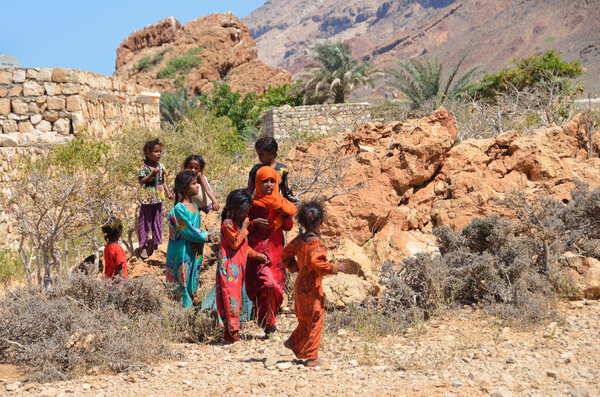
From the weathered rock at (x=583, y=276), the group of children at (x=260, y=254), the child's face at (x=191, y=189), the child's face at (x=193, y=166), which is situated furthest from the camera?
the child's face at (x=193, y=166)

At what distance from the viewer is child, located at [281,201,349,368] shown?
3.64 meters

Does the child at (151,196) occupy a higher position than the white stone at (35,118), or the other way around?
the white stone at (35,118)

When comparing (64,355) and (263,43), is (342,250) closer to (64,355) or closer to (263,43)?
(64,355)

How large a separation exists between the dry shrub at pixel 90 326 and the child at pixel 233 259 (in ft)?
1.08

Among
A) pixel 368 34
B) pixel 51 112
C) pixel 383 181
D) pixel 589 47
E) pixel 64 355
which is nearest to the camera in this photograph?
pixel 64 355

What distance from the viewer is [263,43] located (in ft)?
440

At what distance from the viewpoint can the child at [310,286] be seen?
3645 mm

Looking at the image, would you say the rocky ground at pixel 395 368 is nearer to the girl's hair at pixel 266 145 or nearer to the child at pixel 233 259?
the child at pixel 233 259

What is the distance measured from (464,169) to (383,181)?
39.4 inches

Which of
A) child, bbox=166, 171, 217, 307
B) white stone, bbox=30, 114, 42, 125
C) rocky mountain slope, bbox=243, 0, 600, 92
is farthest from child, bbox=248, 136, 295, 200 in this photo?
rocky mountain slope, bbox=243, 0, 600, 92

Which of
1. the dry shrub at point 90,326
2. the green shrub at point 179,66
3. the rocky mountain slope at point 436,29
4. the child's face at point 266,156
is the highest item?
the rocky mountain slope at point 436,29

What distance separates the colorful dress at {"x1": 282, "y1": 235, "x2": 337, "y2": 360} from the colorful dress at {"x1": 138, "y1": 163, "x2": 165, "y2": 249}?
2797mm

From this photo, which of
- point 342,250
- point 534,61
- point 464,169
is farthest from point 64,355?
point 534,61

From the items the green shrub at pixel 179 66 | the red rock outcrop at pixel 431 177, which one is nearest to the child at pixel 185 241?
the red rock outcrop at pixel 431 177
